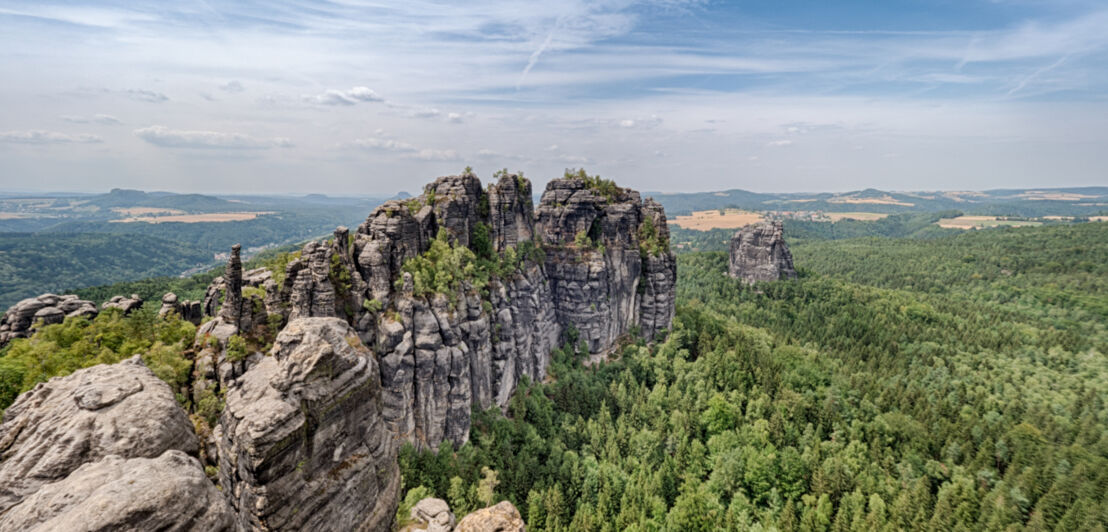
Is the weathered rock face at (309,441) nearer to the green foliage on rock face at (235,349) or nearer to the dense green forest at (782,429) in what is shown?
the green foliage on rock face at (235,349)

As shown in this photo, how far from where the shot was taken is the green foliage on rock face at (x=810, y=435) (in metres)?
39.5

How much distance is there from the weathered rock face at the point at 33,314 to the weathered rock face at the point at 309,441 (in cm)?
2816

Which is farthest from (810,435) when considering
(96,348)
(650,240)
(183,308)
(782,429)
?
(96,348)

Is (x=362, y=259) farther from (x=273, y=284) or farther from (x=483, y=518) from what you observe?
(x=483, y=518)

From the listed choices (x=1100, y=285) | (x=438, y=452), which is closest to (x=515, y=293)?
(x=438, y=452)

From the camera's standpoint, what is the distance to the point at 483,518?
2125 centimetres

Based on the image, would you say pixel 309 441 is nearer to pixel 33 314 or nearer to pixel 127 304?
pixel 127 304

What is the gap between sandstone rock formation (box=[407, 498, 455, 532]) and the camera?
990 inches

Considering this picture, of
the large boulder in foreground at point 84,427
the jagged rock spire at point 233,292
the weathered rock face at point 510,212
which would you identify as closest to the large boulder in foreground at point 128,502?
the large boulder in foreground at point 84,427

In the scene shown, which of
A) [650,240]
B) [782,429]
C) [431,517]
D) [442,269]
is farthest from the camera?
[650,240]

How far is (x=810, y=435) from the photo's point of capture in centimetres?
4938

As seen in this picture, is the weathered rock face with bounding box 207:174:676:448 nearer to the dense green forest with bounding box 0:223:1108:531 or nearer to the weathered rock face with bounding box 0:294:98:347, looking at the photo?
the dense green forest with bounding box 0:223:1108:531

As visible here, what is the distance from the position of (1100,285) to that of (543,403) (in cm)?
15228

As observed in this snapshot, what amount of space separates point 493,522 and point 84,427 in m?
15.9
